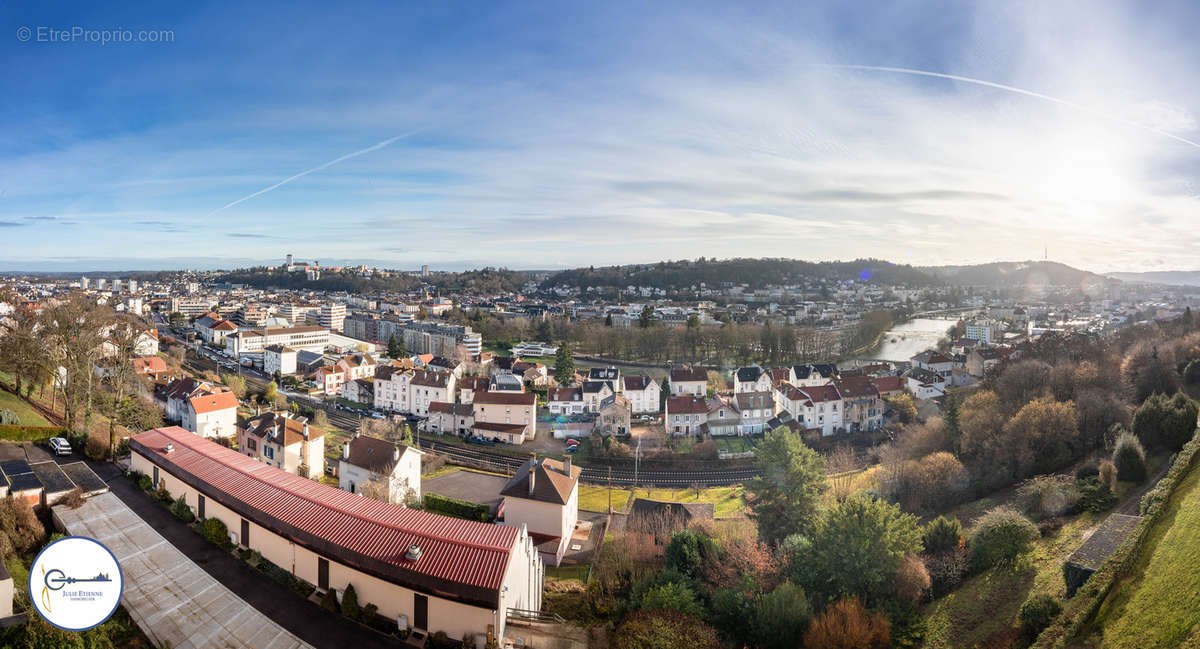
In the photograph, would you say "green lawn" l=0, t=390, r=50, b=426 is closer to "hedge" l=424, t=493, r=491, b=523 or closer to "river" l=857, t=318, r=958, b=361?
"hedge" l=424, t=493, r=491, b=523

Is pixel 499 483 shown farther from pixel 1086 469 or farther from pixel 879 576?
pixel 1086 469

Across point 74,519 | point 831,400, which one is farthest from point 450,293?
point 74,519

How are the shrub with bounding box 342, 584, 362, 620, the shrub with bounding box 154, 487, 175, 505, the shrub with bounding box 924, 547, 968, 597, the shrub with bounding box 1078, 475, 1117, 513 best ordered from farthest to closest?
the shrub with bounding box 1078, 475, 1117, 513 → the shrub with bounding box 924, 547, 968, 597 → the shrub with bounding box 154, 487, 175, 505 → the shrub with bounding box 342, 584, 362, 620

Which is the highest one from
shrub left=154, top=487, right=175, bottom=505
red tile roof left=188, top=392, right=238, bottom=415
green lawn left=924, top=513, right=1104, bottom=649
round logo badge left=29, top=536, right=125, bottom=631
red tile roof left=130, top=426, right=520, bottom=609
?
round logo badge left=29, top=536, right=125, bottom=631

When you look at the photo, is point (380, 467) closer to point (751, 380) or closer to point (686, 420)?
point (686, 420)

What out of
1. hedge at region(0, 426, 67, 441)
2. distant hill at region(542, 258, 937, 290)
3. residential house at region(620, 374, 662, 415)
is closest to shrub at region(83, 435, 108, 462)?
hedge at region(0, 426, 67, 441)

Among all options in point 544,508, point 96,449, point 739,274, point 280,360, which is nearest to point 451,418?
point 544,508

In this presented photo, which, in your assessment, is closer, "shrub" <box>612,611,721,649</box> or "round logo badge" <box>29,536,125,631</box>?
"round logo badge" <box>29,536,125,631</box>
